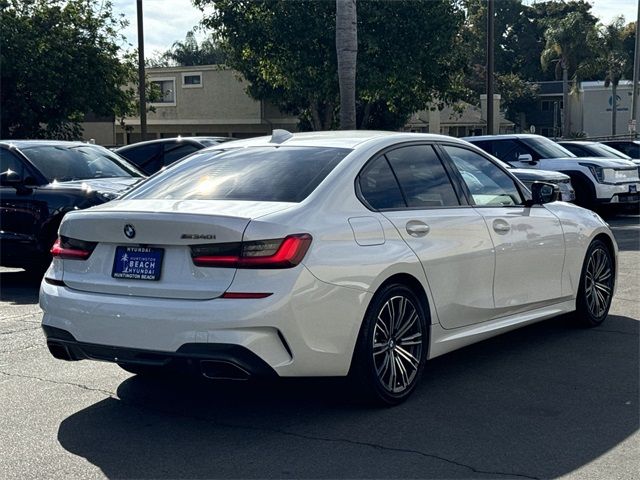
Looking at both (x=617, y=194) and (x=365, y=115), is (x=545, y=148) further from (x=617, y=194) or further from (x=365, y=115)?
(x=365, y=115)

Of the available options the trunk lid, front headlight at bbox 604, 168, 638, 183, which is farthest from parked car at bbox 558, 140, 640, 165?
the trunk lid

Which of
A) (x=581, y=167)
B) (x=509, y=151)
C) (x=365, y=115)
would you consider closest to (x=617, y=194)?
A: (x=581, y=167)

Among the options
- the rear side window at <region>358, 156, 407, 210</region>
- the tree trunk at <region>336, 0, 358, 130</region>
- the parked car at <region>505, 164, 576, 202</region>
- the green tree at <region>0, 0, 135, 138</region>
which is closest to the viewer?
the rear side window at <region>358, 156, 407, 210</region>

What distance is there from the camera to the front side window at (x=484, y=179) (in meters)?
6.72

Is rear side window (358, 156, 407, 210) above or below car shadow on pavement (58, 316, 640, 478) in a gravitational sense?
above

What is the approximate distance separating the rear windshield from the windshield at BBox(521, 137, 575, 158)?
13.3 meters

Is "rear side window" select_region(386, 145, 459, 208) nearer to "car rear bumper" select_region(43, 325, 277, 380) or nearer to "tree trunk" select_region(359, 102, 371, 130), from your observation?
"car rear bumper" select_region(43, 325, 277, 380)

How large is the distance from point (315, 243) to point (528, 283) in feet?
7.94

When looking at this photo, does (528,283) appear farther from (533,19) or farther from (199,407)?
(533,19)

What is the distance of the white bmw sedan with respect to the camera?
196 inches

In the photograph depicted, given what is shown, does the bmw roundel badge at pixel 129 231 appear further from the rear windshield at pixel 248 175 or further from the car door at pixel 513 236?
the car door at pixel 513 236

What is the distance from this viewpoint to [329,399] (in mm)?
5855

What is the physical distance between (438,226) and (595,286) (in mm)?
2436

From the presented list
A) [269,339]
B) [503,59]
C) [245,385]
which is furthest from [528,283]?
[503,59]
